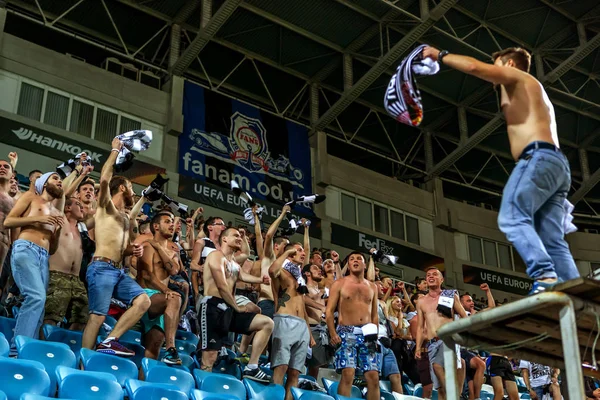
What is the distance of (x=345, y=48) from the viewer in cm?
1764

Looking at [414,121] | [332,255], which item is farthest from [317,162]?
[414,121]

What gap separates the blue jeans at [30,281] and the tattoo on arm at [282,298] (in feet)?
7.83

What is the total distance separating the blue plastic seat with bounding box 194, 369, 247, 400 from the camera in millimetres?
6055

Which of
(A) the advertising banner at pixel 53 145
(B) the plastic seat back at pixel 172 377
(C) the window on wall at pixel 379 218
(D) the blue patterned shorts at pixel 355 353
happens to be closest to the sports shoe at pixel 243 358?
(D) the blue patterned shorts at pixel 355 353

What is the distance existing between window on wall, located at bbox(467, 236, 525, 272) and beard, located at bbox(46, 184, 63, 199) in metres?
15.9

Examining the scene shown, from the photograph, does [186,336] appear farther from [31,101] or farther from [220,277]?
[31,101]

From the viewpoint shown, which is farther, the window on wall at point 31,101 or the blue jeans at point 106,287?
the window on wall at point 31,101

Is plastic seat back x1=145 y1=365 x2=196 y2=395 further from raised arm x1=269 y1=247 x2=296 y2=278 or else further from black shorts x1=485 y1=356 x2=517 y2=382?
black shorts x1=485 y1=356 x2=517 y2=382

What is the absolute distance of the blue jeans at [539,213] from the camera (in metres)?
3.14

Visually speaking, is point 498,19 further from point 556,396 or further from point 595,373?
point 595,373

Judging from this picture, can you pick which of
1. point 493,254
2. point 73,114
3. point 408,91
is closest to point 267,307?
point 408,91

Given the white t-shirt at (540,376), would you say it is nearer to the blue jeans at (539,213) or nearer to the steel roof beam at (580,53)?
the blue jeans at (539,213)

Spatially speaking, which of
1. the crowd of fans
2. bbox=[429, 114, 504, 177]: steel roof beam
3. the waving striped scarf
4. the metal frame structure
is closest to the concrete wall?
the crowd of fans

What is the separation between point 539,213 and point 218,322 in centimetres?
389
